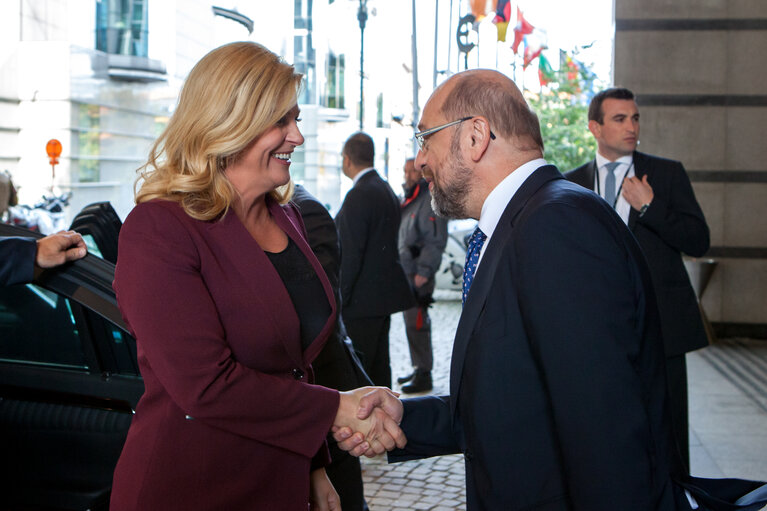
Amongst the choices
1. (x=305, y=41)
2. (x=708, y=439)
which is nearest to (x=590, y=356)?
(x=708, y=439)

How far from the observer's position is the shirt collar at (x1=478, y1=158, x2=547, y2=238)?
238 cm

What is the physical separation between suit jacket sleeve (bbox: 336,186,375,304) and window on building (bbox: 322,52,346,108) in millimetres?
41924

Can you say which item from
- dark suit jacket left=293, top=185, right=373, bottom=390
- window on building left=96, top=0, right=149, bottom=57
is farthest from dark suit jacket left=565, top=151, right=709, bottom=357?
window on building left=96, top=0, right=149, bottom=57

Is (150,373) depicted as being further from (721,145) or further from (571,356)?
(721,145)

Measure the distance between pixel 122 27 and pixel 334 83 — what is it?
20.2 meters

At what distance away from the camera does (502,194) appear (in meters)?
2.40

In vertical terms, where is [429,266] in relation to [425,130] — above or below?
below

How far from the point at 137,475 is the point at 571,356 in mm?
1097

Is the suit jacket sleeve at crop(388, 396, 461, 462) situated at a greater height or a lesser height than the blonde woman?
lesser

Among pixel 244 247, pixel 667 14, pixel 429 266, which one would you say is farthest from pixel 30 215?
pixel 244 247

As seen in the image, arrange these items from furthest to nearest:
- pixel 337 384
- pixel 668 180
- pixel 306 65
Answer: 1. pixel 306 65
2. pixel 668 180
3. pixel 337 384

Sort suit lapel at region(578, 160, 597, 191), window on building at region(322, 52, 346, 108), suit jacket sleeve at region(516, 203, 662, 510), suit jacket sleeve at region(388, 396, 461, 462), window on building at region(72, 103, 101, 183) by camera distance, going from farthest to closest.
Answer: window on building at region(322, 52, 346, 108) → window on building at region(72, 103, 101, 183) → suit lapel at region(578, 160, 597, 191) → suit jacket sleeve at region(388, 396, 461, 462) → suit jacket sleeve at region(516, 203, 662, 510)

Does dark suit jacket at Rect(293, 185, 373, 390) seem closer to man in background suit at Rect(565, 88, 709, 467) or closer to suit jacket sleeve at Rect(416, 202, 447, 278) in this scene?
man in background suit at Rect(565, 88, 709, 467)

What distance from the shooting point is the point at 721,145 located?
1062 centimetres
